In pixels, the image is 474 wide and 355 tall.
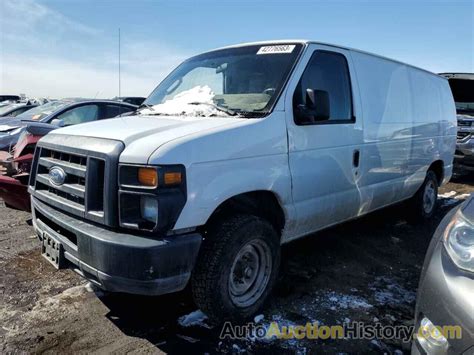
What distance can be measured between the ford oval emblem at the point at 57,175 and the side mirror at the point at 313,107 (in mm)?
1894

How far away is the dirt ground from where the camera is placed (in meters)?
2.83

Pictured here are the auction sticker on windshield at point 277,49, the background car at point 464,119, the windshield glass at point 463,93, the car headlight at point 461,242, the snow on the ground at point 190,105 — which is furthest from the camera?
the windshield glass at point 463,93

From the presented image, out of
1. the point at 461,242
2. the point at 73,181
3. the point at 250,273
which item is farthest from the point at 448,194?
the point at 73,181

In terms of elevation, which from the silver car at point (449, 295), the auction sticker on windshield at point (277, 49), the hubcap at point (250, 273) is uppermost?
the auction sticker on windshield at point (277, 49)

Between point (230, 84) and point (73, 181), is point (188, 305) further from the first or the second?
point (230, 84)

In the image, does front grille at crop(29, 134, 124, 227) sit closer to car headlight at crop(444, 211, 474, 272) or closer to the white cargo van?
the white cargo van

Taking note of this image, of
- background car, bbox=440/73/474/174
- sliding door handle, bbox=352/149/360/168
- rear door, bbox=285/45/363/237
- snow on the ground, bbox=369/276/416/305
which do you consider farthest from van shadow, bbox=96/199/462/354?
background car, bbox=440/73/474/174

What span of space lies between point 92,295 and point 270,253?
1.64 metres

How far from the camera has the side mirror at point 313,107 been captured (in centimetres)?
326

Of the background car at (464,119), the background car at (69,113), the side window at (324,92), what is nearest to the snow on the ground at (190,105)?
the side window at (324,92)

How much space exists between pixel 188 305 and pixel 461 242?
220 cm

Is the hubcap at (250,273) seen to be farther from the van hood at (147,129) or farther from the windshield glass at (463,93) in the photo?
the windshield glass at (463,93)

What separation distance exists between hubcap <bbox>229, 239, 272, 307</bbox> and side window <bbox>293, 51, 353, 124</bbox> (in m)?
1.11

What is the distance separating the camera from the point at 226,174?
275 centimetres
